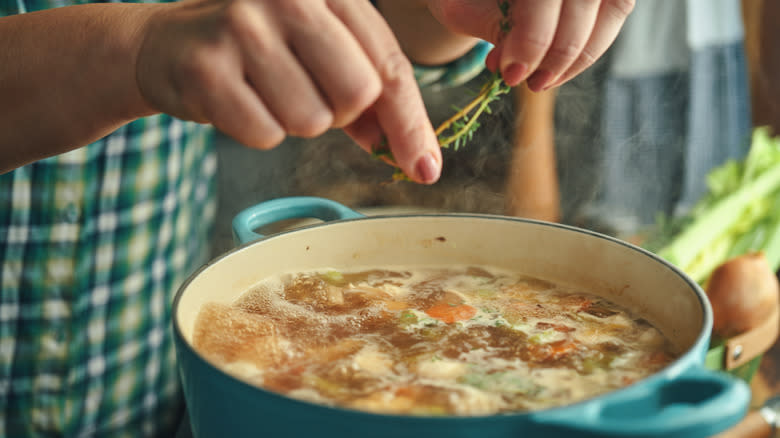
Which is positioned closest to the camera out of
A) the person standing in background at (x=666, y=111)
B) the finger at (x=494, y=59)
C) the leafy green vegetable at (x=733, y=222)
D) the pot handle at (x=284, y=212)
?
the finger at (x=494, y=59)

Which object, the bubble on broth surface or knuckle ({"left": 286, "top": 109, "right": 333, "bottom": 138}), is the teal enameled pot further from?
knuckle ({"left": 286, "top": 109, "right": 333, "bottom": 138})

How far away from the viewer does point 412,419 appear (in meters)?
0.47

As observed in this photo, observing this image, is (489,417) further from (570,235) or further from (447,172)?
(447,172)

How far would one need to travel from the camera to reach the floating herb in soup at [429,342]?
667 mm

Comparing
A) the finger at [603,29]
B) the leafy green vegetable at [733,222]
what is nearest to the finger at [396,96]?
the finger at [603,29]

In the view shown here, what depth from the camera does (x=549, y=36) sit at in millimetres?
778

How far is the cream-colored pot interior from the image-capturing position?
829mm

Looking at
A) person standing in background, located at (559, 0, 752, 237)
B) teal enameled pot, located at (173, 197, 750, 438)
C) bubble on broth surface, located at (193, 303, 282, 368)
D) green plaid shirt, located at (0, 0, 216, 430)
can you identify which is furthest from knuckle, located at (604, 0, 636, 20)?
person standing in background, located at (559, 0, 752, 237)

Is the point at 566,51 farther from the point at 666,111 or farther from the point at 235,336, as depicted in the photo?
the point at 666,111

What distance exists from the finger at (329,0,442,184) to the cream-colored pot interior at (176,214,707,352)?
0.31 meters

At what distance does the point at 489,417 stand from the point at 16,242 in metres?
1.22

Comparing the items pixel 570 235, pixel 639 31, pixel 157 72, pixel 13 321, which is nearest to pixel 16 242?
pixel 13 321

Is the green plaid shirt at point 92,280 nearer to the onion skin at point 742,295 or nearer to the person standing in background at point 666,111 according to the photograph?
the onion skin at point 742,295

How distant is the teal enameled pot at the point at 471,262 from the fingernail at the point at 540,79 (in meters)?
0.21
